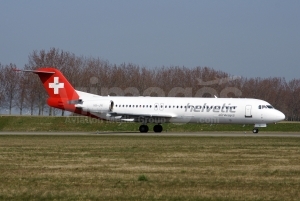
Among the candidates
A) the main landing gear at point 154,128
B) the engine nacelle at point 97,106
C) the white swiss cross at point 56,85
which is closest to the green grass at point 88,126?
the main landing gear at point 154,128

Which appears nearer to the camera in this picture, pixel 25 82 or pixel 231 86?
pixel 25 82

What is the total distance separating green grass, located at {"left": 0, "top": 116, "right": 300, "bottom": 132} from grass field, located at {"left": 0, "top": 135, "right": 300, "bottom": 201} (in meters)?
30.7

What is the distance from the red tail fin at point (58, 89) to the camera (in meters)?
54.6

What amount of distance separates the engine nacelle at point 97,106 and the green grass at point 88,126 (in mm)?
6252

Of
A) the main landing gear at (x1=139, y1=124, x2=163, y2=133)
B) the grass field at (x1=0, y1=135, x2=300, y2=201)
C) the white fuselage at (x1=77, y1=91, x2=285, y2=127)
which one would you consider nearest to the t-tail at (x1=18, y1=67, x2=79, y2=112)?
the white fuselage at (x1=77, y1=91, x2=285, y2=127)

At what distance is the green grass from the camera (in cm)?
6038

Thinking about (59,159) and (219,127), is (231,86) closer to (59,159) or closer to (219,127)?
(219,127)

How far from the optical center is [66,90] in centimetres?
5472

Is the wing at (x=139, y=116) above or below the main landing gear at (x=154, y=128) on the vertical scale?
above

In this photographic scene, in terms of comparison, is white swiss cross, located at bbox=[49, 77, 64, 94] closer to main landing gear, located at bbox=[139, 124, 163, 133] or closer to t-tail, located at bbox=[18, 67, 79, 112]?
t-tail, located at bbox=[18, 67, 79, 112]

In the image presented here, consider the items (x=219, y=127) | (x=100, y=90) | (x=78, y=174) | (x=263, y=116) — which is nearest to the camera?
(x=78, y=174)

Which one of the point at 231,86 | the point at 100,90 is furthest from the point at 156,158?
the point at 231,86

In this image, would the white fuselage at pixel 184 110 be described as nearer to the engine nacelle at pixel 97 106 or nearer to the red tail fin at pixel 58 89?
the engine nacelle at pixel 97 106

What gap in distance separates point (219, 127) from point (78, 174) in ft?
139
